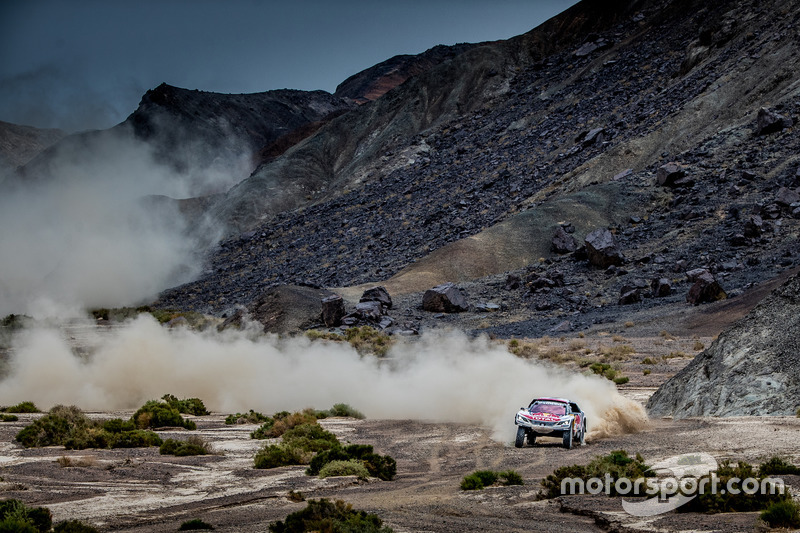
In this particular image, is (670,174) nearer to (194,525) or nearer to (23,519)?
(194,525)

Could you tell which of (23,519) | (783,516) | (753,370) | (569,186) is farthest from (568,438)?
(569,186)

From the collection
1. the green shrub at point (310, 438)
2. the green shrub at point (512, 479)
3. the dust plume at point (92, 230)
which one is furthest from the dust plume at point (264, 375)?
the dust plume at point (92, 230)

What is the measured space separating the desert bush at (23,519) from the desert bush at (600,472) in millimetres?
8838

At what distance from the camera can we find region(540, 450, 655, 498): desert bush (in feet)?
51.1

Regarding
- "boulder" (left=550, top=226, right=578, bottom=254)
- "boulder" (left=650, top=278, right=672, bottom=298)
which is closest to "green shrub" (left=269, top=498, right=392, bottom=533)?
"boulder" (left=650, top=278, right=672, bottom=298)

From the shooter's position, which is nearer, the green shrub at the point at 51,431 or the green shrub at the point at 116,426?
the green shrub at the point at 51,431

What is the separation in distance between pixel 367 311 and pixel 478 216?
29103 mm

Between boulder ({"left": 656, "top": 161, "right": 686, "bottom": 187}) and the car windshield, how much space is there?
63.6 meters

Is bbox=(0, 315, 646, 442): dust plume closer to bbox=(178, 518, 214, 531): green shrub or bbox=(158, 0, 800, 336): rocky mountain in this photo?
bbox=(178, 518, 214, 531): green shrub

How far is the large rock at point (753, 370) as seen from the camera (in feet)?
74.2

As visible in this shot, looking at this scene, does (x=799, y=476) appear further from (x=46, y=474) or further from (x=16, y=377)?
(x=16, y=377)

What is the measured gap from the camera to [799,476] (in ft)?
48.8

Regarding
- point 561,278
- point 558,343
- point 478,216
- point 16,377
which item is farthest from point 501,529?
point 478,216

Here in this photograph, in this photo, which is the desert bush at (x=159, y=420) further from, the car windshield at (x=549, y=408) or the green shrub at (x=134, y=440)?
the car windshield at (x=549, y=408)
